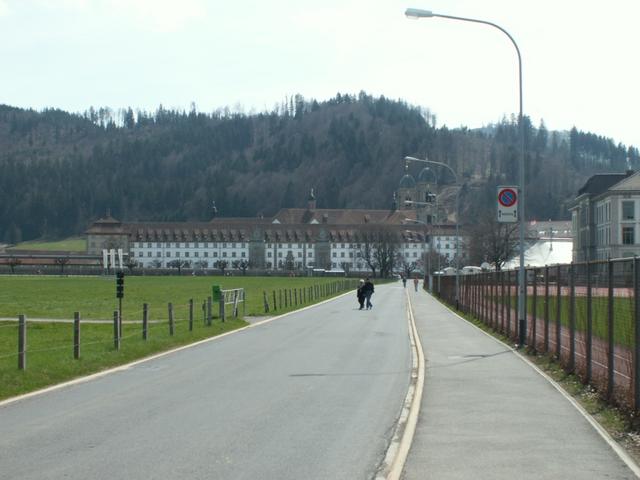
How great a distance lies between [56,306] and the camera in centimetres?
5319

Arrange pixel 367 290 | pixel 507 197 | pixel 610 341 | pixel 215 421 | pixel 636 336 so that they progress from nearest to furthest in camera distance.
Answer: pixel 636 336 → pixel 215 421 → pixel 610 341 → pixel 507 197 → pixel 367 290

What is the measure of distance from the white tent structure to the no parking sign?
6119 centimetres

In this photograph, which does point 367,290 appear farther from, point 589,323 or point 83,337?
point 589,323

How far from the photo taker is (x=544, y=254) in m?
104

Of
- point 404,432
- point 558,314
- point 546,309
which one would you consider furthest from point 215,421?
point 546,309

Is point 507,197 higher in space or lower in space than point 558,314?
higher

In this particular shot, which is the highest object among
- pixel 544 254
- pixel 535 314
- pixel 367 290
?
pixel 544 254

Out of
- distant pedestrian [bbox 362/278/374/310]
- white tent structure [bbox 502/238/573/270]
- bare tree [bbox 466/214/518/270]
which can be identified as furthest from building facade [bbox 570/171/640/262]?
distant pedestrian [bbox 362/278/374/310]

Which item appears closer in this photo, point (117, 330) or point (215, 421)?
point (215, 421)

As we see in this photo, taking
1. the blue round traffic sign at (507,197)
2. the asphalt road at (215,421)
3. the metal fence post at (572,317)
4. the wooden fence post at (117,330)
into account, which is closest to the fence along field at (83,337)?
the wooden fence post at (117,330)

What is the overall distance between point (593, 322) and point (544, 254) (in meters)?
90.1

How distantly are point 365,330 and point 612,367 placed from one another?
2079 centimetres

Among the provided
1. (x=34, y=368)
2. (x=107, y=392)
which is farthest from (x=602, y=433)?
(x=34, y=368)

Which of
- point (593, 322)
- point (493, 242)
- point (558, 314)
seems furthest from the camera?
point (493, 242)
